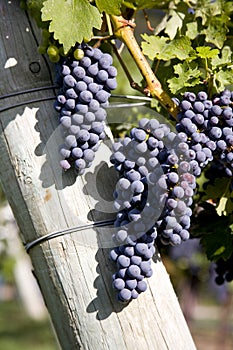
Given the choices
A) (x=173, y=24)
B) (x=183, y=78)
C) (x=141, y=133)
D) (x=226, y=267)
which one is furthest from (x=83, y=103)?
(x=226, y=267)

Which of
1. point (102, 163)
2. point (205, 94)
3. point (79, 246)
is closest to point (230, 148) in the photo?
point (205, 94)

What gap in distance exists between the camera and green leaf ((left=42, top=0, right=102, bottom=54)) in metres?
1.57

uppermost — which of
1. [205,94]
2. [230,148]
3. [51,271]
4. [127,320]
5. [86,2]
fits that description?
[86,2]

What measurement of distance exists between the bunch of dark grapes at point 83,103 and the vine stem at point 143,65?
0.42 ft

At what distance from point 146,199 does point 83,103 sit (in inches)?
10.2

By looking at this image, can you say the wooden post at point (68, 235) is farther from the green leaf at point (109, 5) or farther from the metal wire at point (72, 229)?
the green leaf at point (109, 5)

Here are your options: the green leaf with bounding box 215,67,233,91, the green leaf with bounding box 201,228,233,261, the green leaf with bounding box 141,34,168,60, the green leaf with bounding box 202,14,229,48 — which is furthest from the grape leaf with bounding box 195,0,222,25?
the green leaf with bounding box 201,228,233,261

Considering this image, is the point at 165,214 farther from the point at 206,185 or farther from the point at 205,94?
the point at 206,185

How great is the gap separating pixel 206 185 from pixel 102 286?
21.1 inches

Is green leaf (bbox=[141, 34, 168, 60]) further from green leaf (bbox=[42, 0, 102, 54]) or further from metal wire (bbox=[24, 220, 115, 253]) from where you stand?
metal wire (bbox=[24, 220, 115, 253])

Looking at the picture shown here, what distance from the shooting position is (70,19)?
1.58m

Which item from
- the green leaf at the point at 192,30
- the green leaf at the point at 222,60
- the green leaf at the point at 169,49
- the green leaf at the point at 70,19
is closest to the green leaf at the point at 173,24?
the green leaf at the point at 192,30

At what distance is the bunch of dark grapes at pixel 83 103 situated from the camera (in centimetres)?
159

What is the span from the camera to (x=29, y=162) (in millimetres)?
1661
